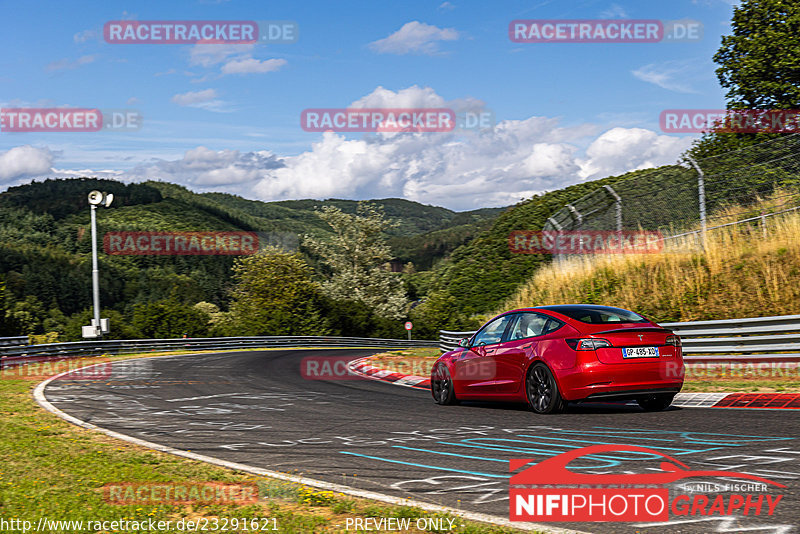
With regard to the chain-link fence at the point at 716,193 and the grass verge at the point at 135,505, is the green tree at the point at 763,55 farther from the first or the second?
the grass verge at the point at 135,505

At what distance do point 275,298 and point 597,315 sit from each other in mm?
64095

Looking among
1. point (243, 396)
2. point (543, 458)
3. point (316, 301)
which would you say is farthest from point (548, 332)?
point (316, 301)

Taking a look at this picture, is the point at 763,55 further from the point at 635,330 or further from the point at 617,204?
the point at 635,330

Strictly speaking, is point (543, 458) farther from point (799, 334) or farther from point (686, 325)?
point (686, 325)

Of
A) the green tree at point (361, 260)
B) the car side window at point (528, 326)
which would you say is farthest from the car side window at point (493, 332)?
the green tree at point (361, 260)

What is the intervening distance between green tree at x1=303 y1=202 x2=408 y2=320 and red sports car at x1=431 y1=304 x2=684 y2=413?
215 feet

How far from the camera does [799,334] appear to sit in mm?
13016

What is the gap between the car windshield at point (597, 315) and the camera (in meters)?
9.58

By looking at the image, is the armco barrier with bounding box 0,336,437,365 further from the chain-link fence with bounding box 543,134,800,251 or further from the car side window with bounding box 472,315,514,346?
the chain-link fence with bounding box 543,134,800,251

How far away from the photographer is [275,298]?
236 ft

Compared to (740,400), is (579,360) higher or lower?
higher

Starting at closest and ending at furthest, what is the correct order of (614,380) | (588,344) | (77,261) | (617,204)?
(614,380) < (588,344) < (617,204) < (77,261)

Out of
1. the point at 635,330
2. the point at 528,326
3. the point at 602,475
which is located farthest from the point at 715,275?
the point at 602,475

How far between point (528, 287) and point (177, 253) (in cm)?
13022
